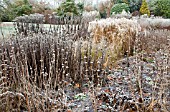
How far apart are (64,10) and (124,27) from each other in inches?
358

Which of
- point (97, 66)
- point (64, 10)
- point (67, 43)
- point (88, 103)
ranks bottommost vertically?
point (88, 103)

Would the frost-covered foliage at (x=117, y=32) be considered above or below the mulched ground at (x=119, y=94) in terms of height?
above

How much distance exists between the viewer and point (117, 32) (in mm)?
6508

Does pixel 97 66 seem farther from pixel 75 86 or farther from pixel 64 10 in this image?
pixel 64 10

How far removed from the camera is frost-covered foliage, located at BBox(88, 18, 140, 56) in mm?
6174

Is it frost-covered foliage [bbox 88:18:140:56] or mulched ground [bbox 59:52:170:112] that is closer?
mulched ground [bbox 59:52:170:112]

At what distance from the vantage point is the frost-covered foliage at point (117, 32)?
20.3ft

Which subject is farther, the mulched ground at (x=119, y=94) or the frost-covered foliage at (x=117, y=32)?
the frost-covered foliage at (x=117, y=32)

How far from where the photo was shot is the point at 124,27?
6.50 m

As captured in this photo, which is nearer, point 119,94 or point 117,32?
point 119,94

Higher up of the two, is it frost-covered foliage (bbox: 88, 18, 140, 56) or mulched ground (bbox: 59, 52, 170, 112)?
frost-covered foliage (bbox: 88, 18, 140, 56)

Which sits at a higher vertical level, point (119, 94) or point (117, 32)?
point (117, 32)

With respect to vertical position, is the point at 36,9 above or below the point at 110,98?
above

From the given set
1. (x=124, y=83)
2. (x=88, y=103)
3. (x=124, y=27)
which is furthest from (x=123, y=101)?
(x=124, y=27)
